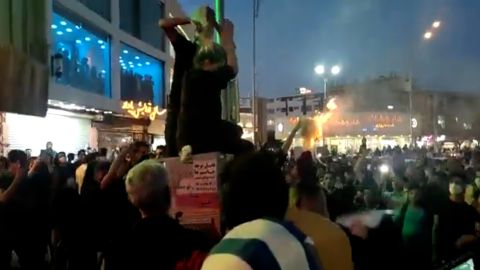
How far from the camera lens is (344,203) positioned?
716 cm

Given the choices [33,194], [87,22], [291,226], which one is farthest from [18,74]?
[87,22]

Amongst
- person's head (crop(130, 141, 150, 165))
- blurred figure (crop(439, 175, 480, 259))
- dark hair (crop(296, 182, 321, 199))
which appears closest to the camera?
dark hair (crop(296, 182, 321, 199))

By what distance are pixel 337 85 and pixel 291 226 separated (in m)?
62.5

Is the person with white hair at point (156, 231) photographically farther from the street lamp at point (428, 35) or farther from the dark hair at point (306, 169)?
the street lamp at point (428, 35)

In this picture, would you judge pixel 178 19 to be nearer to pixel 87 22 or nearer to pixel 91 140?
pixel 87 22

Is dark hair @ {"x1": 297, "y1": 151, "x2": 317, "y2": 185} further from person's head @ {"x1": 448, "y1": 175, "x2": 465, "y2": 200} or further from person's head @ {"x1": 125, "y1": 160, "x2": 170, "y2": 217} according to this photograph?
person's head @ {"x1": 448, "y1": 175, "x2": 465, "y2": 200}

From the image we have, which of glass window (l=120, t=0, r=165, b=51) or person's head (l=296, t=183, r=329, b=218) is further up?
glass window (l=120, t=0, r=165, b=51)

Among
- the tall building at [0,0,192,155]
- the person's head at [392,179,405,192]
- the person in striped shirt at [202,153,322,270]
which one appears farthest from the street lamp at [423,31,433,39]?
the person in striped shirt at [202,153,322,270]

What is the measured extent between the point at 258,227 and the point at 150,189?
55.1 inches

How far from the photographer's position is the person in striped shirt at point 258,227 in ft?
7.47

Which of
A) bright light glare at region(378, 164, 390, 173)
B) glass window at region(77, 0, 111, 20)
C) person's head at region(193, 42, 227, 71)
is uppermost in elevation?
glass window at region(77, 0, 111, 20)

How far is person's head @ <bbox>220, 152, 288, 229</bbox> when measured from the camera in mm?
A: 2557

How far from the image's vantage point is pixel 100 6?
2995cm

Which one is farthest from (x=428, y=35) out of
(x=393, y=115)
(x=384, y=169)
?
(x=393, y=115)
